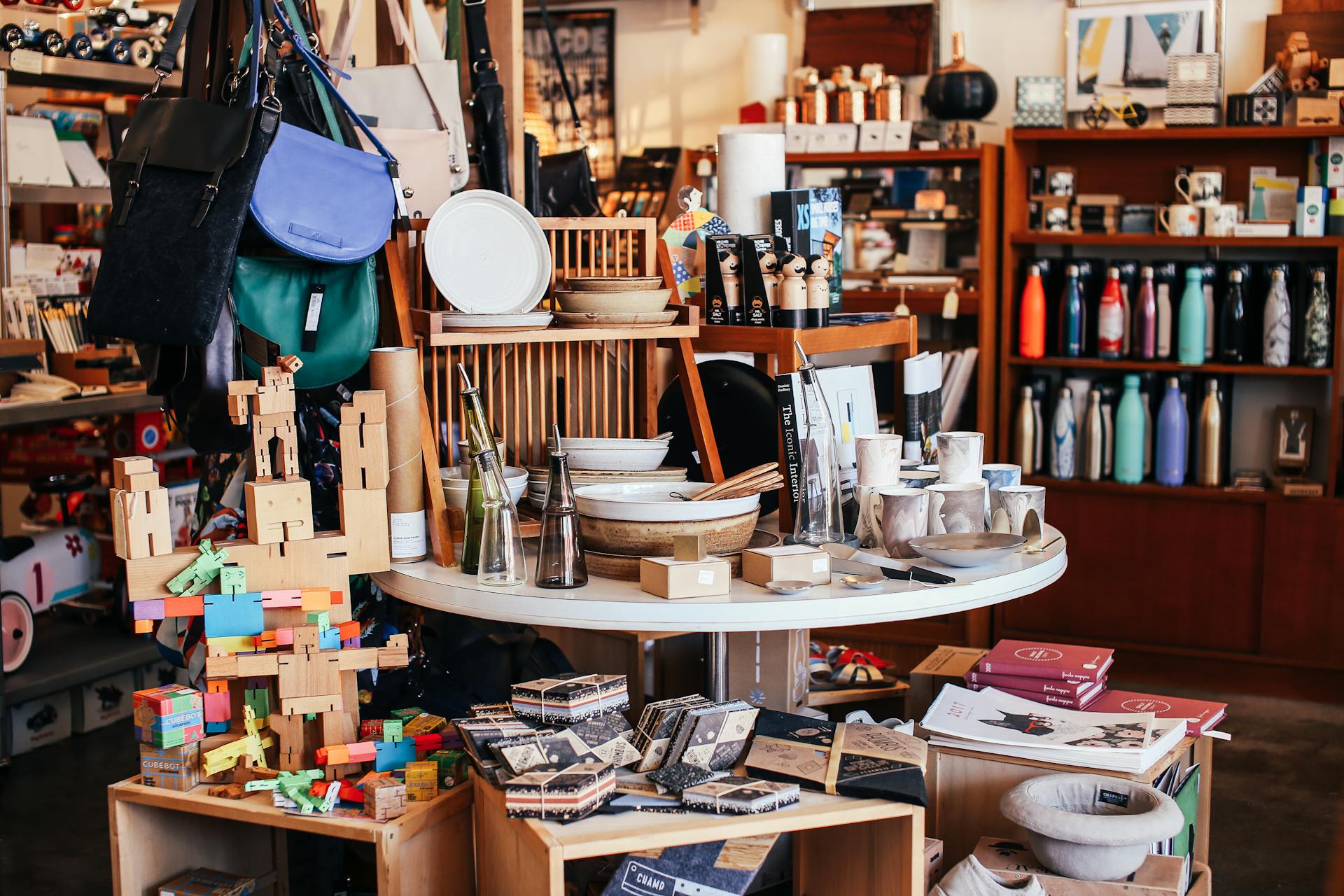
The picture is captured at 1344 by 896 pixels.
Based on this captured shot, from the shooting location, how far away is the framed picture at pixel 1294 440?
459 cm

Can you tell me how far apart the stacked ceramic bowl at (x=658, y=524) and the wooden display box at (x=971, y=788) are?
56cm

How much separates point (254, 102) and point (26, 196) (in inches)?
97.3

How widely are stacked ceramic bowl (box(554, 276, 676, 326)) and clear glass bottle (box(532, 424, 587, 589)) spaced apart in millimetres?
435

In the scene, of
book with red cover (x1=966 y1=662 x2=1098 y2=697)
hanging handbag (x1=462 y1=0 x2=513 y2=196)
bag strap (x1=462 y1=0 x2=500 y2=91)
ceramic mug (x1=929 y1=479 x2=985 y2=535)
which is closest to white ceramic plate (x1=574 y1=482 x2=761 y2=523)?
ceramic mug (x1=929 y1=479 x2=985 y2=535)

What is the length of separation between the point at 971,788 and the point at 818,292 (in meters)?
0.98

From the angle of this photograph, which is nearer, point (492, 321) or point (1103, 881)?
point (1103, 881)

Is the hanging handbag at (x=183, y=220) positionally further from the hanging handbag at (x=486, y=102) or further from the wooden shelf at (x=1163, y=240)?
the wooden shelf at (x=1163, y=240)

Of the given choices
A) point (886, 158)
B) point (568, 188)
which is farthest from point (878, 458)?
point (886, 158)

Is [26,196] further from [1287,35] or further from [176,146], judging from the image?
[1287,35]

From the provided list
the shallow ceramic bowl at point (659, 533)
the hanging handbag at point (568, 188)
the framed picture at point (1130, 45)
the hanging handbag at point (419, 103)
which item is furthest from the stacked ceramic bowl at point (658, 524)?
the framed picture at point (1130, 45)

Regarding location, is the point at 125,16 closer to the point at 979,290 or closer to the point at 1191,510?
the point at 979,290

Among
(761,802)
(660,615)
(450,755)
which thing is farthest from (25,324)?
(761,802)

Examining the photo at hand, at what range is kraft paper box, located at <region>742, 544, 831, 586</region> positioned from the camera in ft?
7.01

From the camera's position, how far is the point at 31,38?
4086mm
